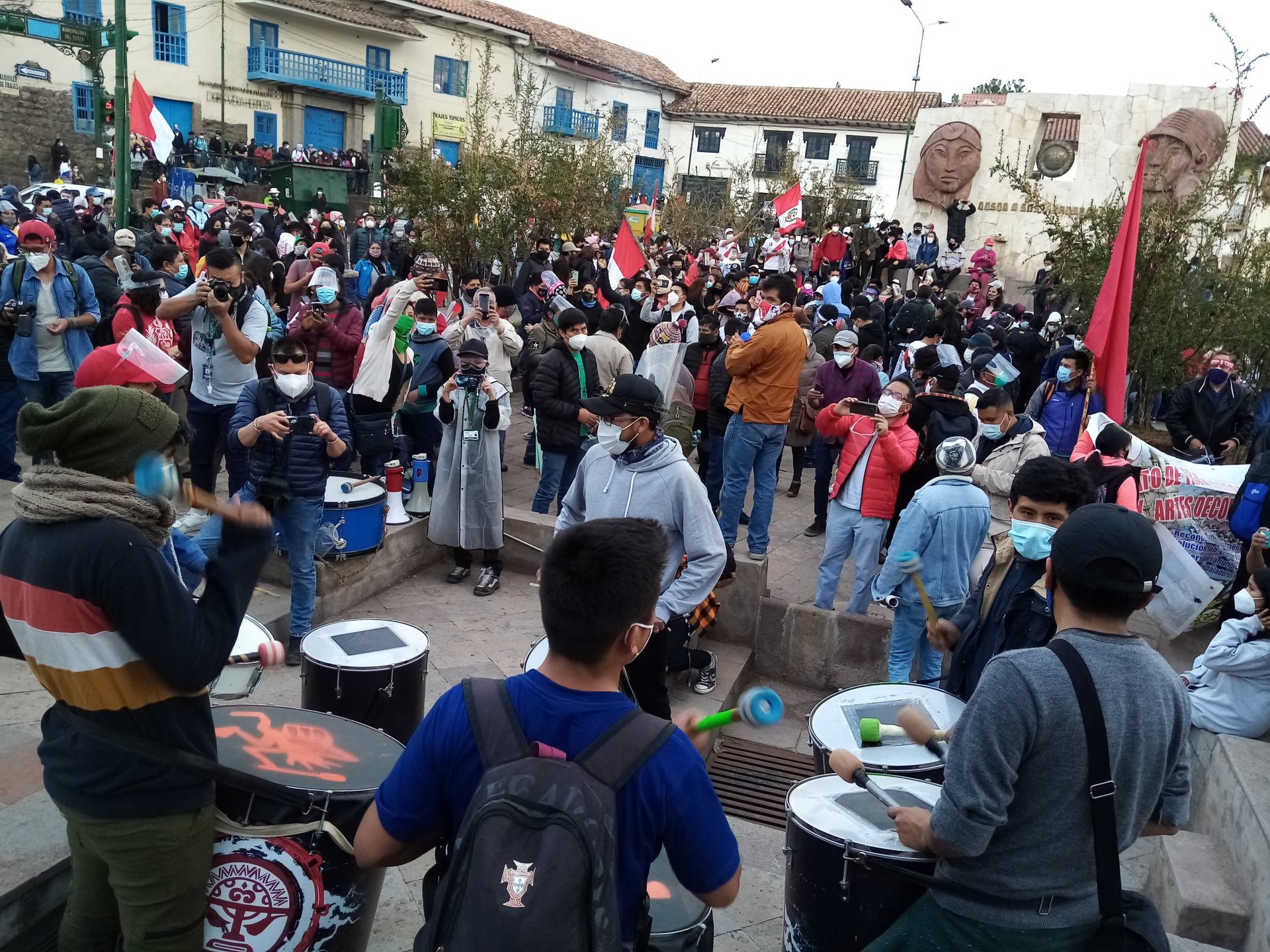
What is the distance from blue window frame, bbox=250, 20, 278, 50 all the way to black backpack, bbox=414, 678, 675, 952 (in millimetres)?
38783

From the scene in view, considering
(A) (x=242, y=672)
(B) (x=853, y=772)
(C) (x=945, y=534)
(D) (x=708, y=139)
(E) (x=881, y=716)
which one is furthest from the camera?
(D) (x=708, y=139)

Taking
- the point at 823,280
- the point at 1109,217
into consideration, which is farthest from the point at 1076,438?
the point at 823,280

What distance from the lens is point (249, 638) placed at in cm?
362

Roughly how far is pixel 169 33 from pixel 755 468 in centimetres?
3325

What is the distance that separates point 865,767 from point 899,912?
56cm

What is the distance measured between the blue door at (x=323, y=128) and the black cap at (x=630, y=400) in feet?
121

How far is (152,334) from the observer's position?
285 inches

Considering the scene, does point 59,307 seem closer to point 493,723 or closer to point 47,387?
point 47,387

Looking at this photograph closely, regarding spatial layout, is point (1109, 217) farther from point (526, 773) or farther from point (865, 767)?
point (526, 773)

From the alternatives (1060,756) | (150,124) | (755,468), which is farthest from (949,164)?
(1060,756)

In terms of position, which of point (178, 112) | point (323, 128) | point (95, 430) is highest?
point (323, 128)

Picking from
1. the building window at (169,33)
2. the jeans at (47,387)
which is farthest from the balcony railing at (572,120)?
the jeans at (47,387)

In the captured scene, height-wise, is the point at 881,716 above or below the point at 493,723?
below

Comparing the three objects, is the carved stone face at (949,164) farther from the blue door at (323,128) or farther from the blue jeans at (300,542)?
the blue jeans at (300,542)
